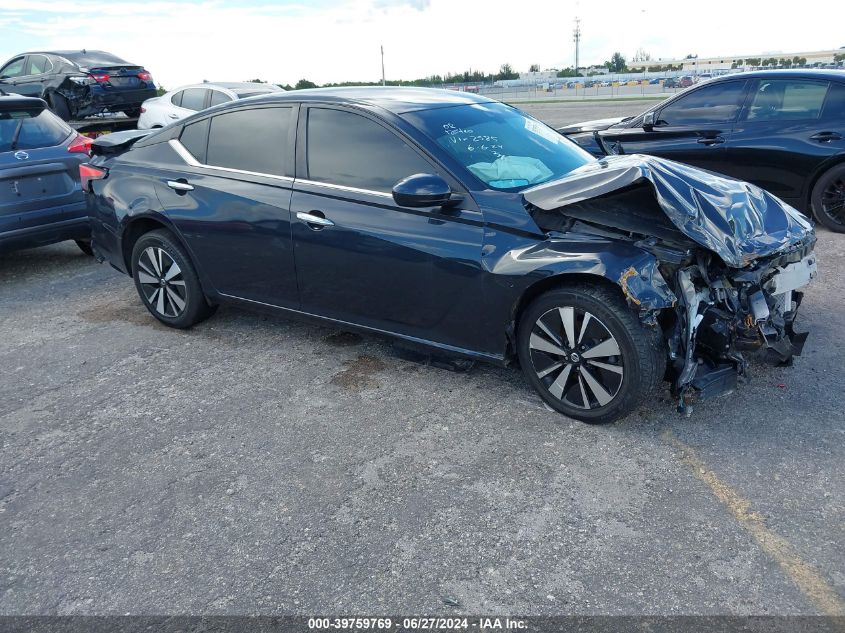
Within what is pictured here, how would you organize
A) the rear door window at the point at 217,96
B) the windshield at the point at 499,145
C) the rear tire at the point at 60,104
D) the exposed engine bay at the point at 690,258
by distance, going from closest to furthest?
1. the exposed engine bay at the point at 690,258
2. the windshield at the point at 499,145
3. the rear door window at the point at 217,96
4. the rear tire at the point at 60,104

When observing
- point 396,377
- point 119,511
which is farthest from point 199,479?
point 396,377

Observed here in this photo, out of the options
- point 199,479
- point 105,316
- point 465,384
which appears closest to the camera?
point 199,479

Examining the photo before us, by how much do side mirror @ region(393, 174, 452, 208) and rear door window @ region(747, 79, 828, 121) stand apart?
5232 millimetres

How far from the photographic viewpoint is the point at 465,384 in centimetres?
430

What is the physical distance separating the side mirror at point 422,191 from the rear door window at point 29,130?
486 centimetres

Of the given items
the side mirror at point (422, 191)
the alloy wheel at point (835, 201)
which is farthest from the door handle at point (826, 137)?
the side mirror at point (422, 191)

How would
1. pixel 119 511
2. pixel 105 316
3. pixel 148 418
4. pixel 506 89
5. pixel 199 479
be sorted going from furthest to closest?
pixel 506 89 < pixel 105 316 < pixel 148 418 < pixel 199 479 < pixel 119 511

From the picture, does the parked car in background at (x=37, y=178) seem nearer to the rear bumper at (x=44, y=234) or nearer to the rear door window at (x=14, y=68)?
the rear bumper at (x=44, y=234)

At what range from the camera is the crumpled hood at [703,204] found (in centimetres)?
350

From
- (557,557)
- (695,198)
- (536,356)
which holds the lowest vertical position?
(557,557)

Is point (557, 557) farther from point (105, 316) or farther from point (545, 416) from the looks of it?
point (105, 316)

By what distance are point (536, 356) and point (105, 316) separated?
12.6 ft

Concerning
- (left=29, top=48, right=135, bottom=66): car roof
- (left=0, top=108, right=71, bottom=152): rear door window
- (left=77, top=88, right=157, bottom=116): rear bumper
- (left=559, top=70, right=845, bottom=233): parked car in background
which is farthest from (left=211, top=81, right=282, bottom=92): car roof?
(left=559, top=70, right=845, bottom=233): parked car in background

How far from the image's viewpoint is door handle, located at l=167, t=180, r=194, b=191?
4.90m
